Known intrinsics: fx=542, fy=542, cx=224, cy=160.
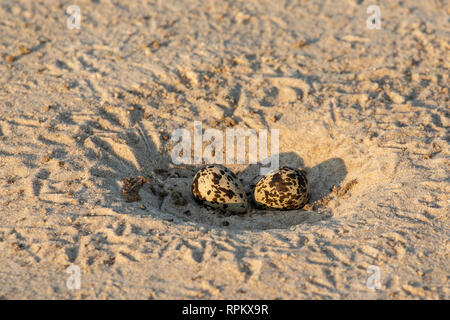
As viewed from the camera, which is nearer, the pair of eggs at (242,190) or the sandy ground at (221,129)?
the sandy ground at (221,129)

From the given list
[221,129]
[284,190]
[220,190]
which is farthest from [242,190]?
[221,129]

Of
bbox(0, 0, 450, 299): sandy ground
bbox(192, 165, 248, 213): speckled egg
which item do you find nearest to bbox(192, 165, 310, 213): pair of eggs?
bbox(192, 165, 248, 213): speckled egg

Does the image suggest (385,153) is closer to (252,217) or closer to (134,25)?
(252,217)

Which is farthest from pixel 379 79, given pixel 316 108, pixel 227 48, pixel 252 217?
pixel 252 217

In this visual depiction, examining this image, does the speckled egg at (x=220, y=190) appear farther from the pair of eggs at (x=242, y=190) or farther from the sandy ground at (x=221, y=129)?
the sandy ground at (x=221, y=129)

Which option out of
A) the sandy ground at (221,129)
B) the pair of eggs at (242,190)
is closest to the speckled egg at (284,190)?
the pair of eggs at (242,190)

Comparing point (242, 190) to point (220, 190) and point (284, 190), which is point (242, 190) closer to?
A: point (220, 190)
